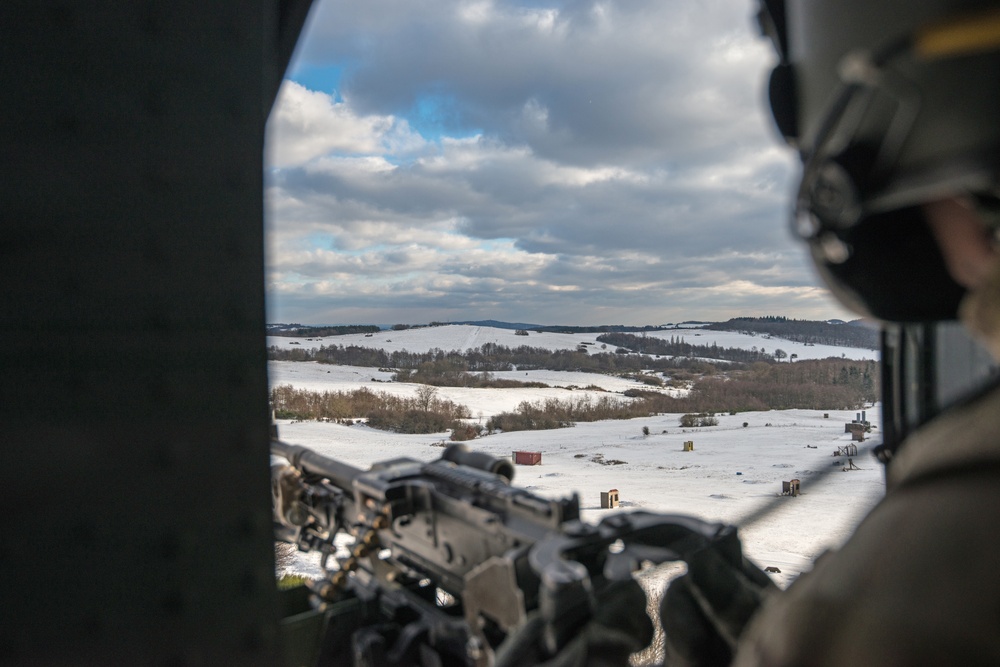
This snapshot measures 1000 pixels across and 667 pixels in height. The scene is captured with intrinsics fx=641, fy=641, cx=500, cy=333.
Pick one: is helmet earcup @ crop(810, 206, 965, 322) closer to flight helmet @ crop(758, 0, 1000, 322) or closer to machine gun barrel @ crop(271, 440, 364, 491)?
flight helmet @ crop(758, 0, 1000, 322)

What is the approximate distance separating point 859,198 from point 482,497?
1538mm

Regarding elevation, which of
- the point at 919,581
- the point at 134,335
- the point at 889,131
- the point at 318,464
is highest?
the point at 889,131

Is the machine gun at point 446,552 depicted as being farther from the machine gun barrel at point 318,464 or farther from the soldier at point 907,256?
the soldier at point 907,256

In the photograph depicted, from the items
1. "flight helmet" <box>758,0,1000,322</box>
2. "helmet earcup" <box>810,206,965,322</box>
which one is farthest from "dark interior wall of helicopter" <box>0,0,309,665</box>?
"helmet earcup" <box>810,206,965,322</box>

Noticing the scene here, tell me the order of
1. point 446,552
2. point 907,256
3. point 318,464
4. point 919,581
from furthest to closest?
1. point 318,464
2. point 446,552
3. point 907,256
4. point 919,581

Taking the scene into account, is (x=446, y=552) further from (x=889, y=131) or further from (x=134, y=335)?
(x=889, y=131)

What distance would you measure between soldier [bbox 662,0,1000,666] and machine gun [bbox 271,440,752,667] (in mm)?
794

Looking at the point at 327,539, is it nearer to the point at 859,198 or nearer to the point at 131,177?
the point at 131,177

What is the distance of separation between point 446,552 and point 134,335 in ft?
5.44

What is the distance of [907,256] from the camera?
1.09 m

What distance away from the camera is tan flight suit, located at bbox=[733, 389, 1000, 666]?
43cm

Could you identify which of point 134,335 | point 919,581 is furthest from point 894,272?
point 134,335

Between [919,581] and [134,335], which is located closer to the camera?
[919,581]

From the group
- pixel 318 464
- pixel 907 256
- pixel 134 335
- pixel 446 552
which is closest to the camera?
pixel 134 335
